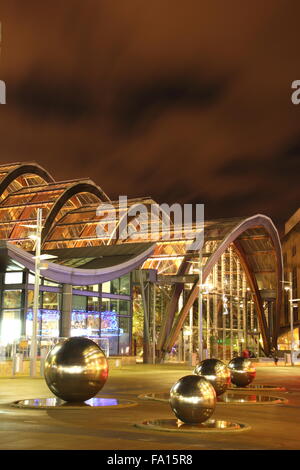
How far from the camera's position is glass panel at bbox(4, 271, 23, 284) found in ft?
139

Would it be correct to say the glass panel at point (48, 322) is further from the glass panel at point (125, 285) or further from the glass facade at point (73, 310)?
the glass panel at point (125, 285)

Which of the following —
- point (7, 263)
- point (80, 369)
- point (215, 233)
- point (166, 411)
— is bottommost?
point (166, 411)

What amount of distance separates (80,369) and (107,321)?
34762 millimetres

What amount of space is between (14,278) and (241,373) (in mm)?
22996

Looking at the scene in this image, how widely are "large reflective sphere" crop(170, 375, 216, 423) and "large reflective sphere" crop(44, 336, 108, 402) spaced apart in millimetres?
3194

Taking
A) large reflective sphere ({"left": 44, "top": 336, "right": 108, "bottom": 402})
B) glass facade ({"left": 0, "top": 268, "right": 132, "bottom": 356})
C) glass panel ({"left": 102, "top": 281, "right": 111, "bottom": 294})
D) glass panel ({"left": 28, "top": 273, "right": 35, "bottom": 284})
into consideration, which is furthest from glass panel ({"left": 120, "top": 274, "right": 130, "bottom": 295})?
large reflective sphere ({"left": 44, "top": 336, "right": 108, "bottom": 402})

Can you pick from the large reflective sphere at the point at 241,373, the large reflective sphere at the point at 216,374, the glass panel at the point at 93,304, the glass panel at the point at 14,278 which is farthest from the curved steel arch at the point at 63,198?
the large reflective sphere at the point at 216,374

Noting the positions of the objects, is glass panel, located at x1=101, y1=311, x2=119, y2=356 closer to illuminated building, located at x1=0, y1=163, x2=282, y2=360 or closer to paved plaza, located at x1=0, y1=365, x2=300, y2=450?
illuminated building, located at x1=0, y1=163, x2=282, y2=360

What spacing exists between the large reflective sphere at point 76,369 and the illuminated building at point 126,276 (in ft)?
70.1

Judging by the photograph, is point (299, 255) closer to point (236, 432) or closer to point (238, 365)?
point (238, 365)

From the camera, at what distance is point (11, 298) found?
140ft

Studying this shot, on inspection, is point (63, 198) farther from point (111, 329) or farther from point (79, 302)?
point (79, 302)
